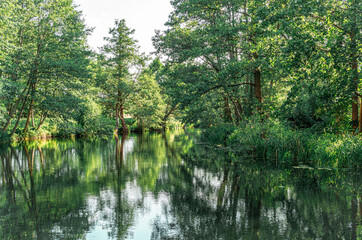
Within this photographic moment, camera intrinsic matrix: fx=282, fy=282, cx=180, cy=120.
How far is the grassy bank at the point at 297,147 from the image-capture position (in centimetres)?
979

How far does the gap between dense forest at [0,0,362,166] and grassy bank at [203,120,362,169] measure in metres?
0.04

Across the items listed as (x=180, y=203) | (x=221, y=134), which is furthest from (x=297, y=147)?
(x=221, y=134)

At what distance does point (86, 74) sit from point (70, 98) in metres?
2.33

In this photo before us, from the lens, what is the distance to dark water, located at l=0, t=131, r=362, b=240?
4832mm

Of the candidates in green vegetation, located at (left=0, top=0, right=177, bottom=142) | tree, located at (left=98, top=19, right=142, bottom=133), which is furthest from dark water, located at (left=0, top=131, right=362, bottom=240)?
tree, located at (left=98, top=19, right=142, bottom=133)

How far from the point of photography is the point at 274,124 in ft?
44.2

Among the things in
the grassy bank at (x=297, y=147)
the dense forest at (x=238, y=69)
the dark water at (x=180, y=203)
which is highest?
the dense forest at (x=238, y=69)

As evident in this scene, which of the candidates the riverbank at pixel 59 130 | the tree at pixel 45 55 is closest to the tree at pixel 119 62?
the riverbank at pixel 59 130

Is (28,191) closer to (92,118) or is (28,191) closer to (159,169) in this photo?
(159,169)

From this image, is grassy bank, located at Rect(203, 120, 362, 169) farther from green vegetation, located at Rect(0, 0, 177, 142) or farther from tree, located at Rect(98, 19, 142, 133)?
tree, located at Rect(98, 19, 142, 133)

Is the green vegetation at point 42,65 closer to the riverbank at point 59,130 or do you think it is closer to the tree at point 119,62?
the riverbank at point 59,130

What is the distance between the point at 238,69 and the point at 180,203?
10204 millimetres

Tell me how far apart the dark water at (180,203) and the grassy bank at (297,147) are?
2.09 feet

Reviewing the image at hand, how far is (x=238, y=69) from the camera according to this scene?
15094 mm
